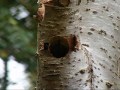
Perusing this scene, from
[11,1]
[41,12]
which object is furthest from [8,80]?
[41,12]

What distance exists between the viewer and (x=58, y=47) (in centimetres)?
99

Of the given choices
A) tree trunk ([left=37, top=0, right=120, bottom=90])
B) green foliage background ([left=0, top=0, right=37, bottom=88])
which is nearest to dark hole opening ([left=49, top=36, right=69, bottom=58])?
tree trunk ([left=37, top=0, right=120, bottom=90])

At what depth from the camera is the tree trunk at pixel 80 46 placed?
879mm

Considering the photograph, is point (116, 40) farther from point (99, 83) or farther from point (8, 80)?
point (8, 80)

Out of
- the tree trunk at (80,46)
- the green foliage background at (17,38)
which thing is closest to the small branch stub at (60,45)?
the tree trunk at (80,46)

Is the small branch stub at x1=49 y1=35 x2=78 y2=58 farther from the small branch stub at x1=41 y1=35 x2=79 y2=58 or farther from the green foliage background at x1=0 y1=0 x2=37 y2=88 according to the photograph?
the green foliage background at x1=0 y1=0 x2=37 y2=88

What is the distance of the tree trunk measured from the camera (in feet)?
2.88

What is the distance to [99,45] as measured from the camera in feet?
3.00

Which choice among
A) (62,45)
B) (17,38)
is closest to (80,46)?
(62,45)

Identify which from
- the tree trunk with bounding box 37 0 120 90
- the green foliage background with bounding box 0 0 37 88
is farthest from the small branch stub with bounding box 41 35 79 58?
the green foliage background with bounding box 0 0 37 88

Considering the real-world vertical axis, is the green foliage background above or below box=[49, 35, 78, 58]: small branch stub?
below

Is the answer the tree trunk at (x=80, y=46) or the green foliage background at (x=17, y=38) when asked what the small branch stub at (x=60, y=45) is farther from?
the green foliage background at (x=17, y=38)

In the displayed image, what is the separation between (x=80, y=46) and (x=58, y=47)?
81 mm

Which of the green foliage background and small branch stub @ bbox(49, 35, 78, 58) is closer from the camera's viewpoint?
small branch stub @ bbox(49, 35, 78, 58)
